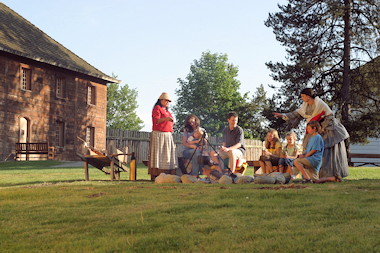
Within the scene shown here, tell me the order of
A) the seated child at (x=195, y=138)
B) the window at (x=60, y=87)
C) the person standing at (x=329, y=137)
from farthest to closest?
the window at (x=60, y=87) → the seated child at (x=195, y=138) → the person standing at (x=329, y=137)

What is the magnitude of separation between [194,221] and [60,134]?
30277 mm

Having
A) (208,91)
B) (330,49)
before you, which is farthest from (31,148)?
(208,91)

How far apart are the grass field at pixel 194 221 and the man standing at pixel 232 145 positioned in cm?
388

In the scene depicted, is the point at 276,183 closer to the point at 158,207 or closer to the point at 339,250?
the point at 158,207

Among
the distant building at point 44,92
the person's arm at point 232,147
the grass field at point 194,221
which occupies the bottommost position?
the grass field at point 194,221

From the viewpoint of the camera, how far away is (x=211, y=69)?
70.8 metres

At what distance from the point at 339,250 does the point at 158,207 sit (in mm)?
3039

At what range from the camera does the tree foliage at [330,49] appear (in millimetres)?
30000

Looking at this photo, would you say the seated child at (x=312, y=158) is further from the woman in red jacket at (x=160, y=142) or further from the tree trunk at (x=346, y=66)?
the tree trunk at (x=346, y=66)

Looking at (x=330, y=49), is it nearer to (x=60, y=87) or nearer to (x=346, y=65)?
(x=346, y=65)

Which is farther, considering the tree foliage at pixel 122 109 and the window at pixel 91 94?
the tree foliage at pixel 122 109

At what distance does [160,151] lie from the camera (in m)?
13.2

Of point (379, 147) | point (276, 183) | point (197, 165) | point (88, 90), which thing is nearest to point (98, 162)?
point (197, 165)

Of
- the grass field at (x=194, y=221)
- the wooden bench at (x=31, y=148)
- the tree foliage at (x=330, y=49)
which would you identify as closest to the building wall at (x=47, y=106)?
the wooden bench at (x=31, y=148)
